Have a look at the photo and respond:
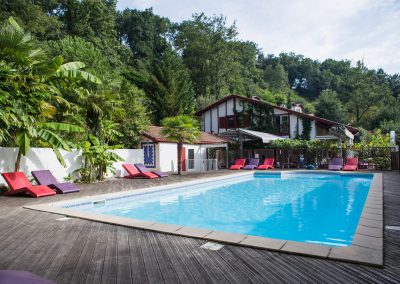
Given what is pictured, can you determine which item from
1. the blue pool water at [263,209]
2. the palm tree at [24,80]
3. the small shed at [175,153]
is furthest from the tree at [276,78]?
the palm tree at [24,80]

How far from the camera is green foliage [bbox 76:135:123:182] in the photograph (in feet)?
45.5

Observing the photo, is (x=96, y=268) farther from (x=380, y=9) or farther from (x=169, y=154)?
(x=169, y=154)

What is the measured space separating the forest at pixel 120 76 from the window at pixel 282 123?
19.6 feet

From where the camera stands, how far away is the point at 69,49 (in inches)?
944

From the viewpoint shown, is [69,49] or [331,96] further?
[331,96]

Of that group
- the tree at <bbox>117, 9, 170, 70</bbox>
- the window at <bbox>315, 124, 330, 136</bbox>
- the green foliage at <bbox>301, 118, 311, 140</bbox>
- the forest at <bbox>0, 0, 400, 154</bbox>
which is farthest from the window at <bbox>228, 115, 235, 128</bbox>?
the tree at <bbox>117, 9, 170, 70</bbox>

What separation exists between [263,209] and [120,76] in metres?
→ 23.4

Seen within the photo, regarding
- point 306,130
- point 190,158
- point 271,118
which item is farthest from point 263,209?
point 271,118

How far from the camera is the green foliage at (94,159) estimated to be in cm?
1386

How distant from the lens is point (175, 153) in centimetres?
2169

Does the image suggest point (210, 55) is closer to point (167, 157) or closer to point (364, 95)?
point (364, 95)

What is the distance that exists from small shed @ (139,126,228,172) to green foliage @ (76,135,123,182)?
4.69 meters

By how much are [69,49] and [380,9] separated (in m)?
22.2

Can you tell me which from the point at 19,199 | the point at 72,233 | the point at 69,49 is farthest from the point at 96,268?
the point at 69,49
